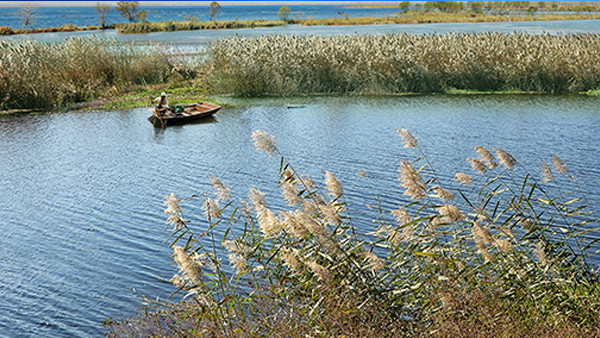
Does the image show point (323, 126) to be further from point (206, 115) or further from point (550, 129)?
point (550, 129)

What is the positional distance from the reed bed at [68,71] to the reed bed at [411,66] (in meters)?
4.03

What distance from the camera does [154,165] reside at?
15.5m

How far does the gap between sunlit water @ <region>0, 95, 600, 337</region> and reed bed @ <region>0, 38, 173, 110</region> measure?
1.64 metres

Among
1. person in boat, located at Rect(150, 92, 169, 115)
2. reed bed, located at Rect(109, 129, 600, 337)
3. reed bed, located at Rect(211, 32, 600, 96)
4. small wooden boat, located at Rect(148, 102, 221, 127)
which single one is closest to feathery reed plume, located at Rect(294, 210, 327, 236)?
reed bed, located at Rect(109, 129, 600, 337)

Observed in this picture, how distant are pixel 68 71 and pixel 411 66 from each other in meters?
13.7

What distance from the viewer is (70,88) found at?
25.1 metres

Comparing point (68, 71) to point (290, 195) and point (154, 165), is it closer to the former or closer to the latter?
point (154, 165)

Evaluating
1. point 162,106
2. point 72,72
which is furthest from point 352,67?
point 72,72

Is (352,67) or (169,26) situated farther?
(169,26)

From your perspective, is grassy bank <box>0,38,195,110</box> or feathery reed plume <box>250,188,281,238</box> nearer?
feathery reed plume <box>250,188,281,238</box>

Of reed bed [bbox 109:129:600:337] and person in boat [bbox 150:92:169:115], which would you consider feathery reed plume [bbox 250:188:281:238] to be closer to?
reed bed [bbox 109:129:600:337]

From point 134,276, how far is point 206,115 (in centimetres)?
1261

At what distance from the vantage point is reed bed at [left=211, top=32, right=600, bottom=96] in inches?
991

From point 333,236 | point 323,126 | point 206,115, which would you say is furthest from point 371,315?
point 206,115
